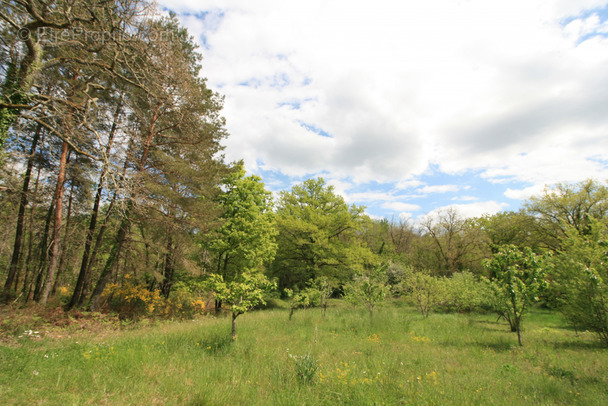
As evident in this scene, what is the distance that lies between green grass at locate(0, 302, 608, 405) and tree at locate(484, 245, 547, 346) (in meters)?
1.53

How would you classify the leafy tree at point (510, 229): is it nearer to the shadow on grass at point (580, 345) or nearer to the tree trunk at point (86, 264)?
the shadow on grass at point (580, 345)

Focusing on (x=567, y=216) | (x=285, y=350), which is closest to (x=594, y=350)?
(x=285, y=350)

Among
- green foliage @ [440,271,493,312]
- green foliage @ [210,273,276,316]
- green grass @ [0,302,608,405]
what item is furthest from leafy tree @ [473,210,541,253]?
green foliage @ [210,273,276,316]

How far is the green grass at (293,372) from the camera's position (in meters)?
4.57

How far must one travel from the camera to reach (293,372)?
5840mm

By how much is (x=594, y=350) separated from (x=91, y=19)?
18537 mm

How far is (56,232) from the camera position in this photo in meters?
11.0

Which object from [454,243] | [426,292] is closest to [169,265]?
[426,292]

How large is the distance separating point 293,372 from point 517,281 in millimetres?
9662

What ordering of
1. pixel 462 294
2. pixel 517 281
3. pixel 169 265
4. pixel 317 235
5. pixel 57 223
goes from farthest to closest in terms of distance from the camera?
pixel 317 235, pixel 462 294, pixel 169 265, pixel 57 223, pixel 517 281

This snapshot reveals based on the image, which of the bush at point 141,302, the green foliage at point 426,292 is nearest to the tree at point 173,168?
the bush at point 141,302

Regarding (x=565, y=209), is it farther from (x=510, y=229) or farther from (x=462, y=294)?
(x=462, y=294)

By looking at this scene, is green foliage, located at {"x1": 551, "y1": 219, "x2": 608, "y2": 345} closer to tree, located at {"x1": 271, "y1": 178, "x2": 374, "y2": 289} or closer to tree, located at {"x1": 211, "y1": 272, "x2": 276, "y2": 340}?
tree, located at {"x1": 211, "y1": 272, "x2": 276, "y2": 340}

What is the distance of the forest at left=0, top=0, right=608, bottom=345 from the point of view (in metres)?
6.78
